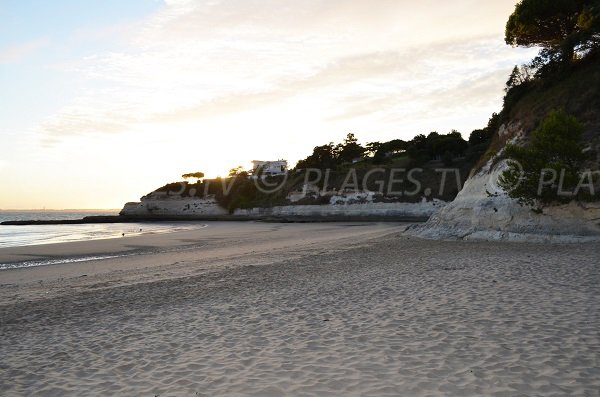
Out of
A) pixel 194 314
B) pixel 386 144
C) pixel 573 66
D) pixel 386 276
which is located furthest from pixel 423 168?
pixel 194 314

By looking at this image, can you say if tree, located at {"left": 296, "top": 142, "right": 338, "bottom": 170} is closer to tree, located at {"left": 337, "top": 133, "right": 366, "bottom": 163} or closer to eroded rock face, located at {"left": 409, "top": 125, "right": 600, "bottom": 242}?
tree, located at {"left": 337, "top": 133, "right": 366, "bottom": 163}

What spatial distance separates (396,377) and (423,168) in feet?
248

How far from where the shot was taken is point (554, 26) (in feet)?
129

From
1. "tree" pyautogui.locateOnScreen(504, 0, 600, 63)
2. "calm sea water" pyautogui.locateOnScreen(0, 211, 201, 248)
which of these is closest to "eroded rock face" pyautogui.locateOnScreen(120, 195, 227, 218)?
"calm sea water" pyautogui.locateOnScreen(0, 211, 201, 248)

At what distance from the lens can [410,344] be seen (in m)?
6.73

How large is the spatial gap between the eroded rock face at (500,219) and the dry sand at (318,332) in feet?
21.6

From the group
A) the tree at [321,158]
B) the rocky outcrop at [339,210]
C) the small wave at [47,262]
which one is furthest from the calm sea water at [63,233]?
the tree at [321,158]

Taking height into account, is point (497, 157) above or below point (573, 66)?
below

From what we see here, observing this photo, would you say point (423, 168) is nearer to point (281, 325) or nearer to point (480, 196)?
point (480, 196)

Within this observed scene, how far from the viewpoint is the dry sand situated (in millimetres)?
5531

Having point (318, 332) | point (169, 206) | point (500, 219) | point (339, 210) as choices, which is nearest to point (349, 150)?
point (339, 210)

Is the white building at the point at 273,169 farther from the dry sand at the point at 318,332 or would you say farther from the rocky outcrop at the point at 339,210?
the dry sand at the point at 318,332

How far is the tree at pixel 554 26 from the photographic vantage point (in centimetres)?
3356

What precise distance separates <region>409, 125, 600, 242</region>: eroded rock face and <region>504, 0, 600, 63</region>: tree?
30.7ft
